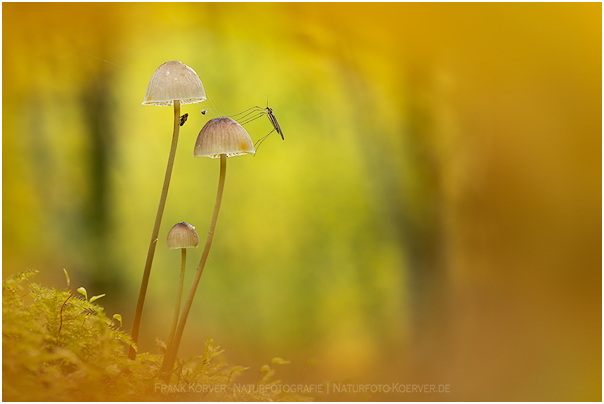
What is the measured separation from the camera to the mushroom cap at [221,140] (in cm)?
56

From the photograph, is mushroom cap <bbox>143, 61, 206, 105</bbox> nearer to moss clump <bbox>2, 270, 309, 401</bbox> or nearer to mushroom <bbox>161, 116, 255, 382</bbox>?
mushroom <bbox>161, 116, 255, 382</bbox>

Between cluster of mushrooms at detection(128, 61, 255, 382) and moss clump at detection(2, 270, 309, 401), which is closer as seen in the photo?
moss clump at detection(2, 270, 309, 401)

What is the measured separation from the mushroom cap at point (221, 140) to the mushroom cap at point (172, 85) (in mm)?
46

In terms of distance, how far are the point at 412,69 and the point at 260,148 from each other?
1.38 feet

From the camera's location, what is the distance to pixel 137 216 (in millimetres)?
977

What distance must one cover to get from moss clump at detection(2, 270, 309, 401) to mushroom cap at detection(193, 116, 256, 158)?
0.23 metres

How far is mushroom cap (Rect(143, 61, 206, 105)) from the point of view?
1.77ft

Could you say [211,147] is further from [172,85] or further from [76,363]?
[76,363]

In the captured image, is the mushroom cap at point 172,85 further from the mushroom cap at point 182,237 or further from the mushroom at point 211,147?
the mushroom cap at point 182,237

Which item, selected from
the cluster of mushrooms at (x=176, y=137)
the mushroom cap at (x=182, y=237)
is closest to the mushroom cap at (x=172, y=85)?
the cluster of mushrooms at (x=176, y=137)

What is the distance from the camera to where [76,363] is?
1.39 feet

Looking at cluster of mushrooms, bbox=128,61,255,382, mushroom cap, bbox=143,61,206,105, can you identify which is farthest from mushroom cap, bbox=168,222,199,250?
mushroom cap, bbox=143,61,206,105

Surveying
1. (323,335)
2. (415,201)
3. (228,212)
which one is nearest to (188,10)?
(228,212)

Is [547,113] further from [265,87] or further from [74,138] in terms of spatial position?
[74,138]
